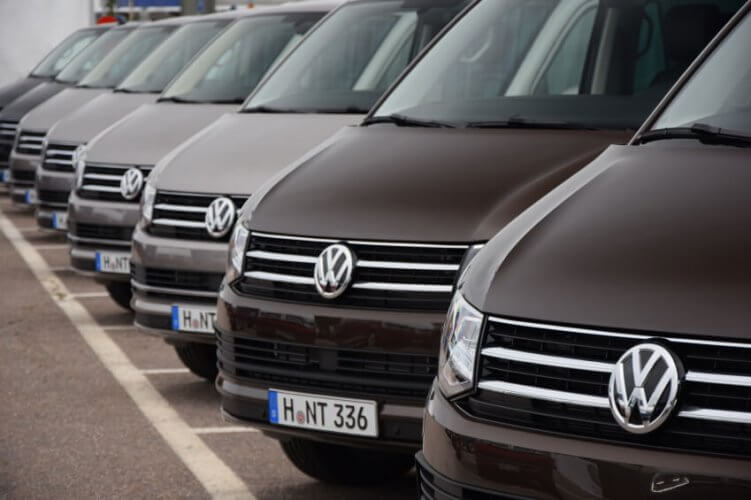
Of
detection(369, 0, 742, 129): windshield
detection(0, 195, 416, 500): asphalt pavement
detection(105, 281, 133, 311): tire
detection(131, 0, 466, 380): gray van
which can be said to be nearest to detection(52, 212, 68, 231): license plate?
detection(0, 195, 416, 500): asphalt pavement

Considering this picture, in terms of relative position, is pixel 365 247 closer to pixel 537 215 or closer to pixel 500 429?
pixel 537 215

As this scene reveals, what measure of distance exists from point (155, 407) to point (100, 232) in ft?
8.91

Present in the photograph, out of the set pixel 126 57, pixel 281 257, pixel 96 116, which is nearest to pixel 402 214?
pixel 281 257

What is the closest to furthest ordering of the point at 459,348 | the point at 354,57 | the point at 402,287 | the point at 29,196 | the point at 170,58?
the point at 459,348, the point at 402,287, the point at 354,57, the point at 170,58, the point at 29,196

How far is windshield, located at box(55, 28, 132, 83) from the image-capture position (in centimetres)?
1905

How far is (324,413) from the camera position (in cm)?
561

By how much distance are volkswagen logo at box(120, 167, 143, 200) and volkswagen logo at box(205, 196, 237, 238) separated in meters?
2.32

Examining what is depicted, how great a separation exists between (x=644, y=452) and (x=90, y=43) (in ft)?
55.4

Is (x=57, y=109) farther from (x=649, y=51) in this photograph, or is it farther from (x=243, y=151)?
(x=649, y=51)

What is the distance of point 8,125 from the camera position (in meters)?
19.8

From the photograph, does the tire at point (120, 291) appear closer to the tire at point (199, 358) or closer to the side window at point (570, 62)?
the tire at point (199, 358)

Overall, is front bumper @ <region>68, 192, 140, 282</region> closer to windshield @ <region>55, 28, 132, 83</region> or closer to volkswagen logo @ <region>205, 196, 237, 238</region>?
volkswagen logo @ <region>205, 196, 237, 238</region>

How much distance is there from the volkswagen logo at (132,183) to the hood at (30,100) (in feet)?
29.3

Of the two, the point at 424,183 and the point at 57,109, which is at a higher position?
the point at 424,183
